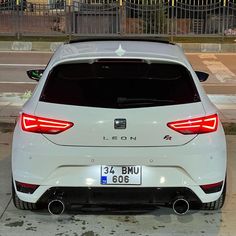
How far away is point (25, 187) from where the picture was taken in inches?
168

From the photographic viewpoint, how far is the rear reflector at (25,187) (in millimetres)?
4234

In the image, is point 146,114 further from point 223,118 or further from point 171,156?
point 223,118

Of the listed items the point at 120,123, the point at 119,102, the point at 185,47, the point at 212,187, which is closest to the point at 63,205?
the point at 120,123

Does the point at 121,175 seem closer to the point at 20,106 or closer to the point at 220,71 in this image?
the point at 20,106

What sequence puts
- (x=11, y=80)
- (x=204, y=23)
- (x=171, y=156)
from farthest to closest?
(x=204, y=23) → (x=11, y=80) → (x=171, y=156)

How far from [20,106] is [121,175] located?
5799 millimetres

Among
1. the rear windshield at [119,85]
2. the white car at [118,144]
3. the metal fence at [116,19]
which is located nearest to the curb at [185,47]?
the metal fence at [116,19]

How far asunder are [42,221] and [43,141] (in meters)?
0.82

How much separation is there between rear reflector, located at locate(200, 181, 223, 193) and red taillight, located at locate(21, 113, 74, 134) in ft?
3.62

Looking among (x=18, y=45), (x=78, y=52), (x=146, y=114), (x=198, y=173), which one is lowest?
(x=18, y=45)

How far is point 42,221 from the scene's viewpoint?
4613 millimetres

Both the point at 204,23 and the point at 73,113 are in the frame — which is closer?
the point at 73,113

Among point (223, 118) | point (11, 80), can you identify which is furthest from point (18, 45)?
point (223, 118)

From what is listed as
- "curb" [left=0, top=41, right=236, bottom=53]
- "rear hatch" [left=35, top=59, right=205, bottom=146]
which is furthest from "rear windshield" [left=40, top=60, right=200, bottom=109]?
"curb" [left=0, top=41, right=236, bottom=53]
